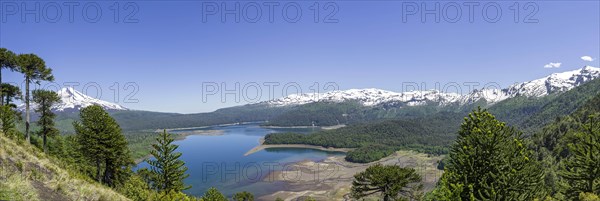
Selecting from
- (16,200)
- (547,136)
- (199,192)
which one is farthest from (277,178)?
(16,200)

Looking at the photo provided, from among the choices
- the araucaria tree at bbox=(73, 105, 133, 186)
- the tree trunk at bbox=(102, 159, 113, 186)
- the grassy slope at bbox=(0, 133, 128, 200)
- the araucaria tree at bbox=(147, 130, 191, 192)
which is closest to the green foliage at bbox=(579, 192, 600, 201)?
the grassy slope at bbox=(0, 133, 128, 200)

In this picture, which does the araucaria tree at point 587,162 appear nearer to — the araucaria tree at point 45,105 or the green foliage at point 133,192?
the green foliage at point 133,192

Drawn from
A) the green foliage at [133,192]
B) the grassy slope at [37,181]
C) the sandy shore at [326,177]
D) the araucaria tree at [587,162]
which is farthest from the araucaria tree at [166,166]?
the sandy shore at [326,177]

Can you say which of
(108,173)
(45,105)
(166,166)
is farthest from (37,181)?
(45,105)

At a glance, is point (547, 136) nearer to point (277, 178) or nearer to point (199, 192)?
point (277, 178)

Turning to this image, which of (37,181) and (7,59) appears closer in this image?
(37,181)

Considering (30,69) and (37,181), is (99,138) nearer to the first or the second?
(30,69)
